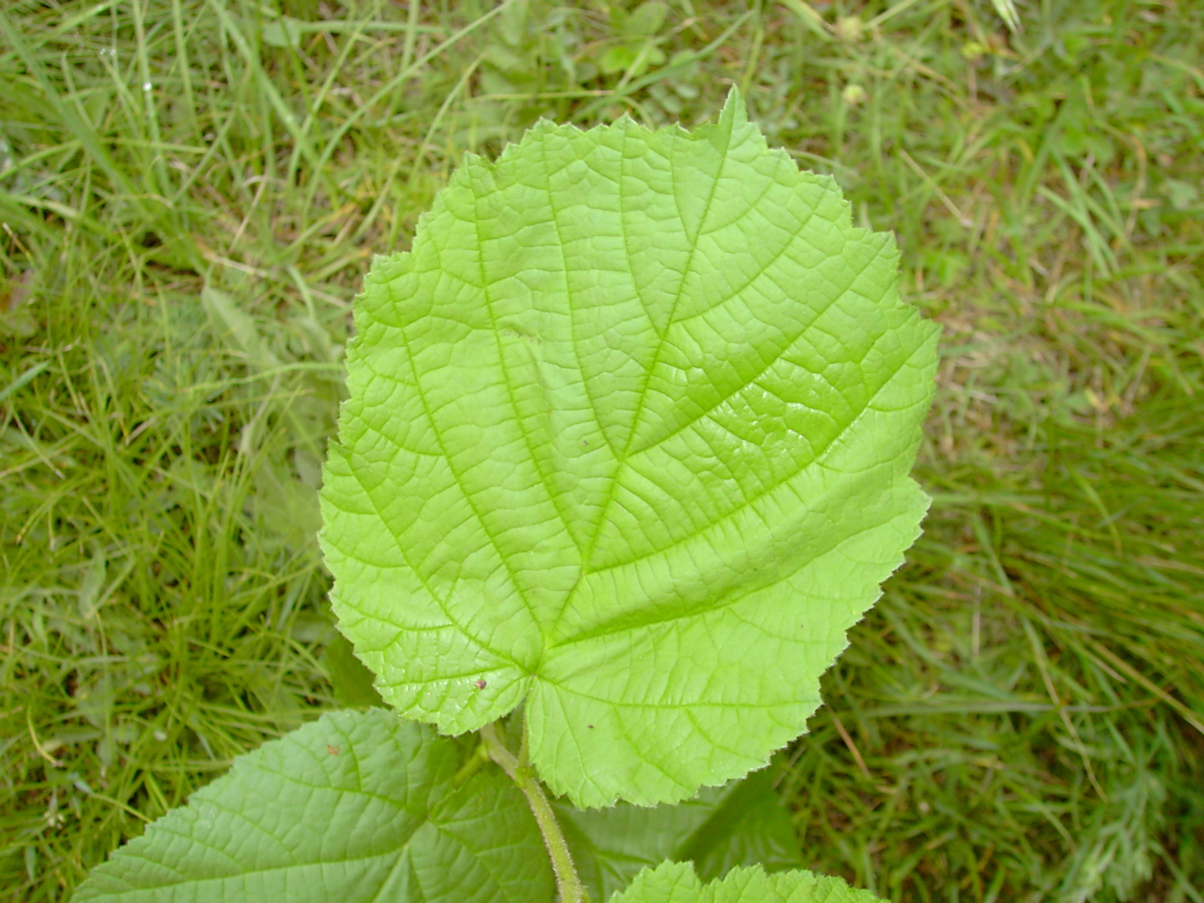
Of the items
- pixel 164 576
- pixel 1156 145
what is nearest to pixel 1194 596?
pixel 1156 145

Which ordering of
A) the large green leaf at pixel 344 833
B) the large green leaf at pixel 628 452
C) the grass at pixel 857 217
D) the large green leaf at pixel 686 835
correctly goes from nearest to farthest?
1. the large green leaf at pixel 628 452
2. the large green leaf at pixel 344 833
3. the large green leaf at pixel 686 835
4. the grass at pixel 857 217

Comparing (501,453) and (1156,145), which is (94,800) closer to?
(501,453)

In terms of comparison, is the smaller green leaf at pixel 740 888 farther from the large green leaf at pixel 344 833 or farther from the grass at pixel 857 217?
the grass at pixel 857 217

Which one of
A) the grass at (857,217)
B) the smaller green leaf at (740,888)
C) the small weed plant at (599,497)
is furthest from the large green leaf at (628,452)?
the grass at (857,217)

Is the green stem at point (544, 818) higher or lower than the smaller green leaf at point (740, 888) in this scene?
lower

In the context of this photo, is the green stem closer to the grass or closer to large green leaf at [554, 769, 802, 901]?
large green leaf at [554, 769, 802, 901]

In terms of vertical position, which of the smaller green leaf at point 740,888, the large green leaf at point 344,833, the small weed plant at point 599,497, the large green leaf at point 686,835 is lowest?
the large green leaf at point 686,835

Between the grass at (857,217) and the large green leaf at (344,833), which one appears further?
the grass at (857,217)

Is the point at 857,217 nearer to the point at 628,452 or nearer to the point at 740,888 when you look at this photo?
the point at 628,452
